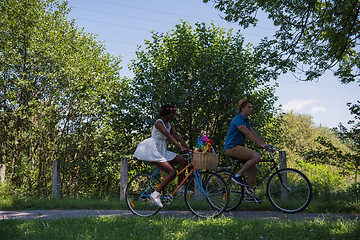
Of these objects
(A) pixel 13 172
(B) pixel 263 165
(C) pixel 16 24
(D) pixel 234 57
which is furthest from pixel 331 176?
(C) pixel 16 24

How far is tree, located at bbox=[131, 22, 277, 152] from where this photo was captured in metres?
10.4

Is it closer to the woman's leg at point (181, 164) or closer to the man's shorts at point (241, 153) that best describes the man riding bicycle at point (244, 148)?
the man's shorts at point (241, 153)

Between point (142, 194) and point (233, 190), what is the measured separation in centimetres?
174

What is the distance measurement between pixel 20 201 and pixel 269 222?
21.7ft

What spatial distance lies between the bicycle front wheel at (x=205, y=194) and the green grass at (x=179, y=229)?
Result: 0.71 metres

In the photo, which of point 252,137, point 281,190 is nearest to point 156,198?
point 252,137

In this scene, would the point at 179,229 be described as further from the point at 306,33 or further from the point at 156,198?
the point at 306,33

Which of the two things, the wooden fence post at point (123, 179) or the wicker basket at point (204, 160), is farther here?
the wooden fence post at point (123, 179)

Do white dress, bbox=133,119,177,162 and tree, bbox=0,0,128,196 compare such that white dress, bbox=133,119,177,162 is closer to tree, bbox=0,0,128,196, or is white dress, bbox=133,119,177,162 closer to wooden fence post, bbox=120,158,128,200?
wooden fence post, bbox=120,158,128,200

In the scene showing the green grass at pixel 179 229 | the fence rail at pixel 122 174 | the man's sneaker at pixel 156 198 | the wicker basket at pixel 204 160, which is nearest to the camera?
the green grass at pixel 179 229

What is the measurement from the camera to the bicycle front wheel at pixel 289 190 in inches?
229

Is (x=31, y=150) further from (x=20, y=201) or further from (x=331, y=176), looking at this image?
(x=331, y=176)

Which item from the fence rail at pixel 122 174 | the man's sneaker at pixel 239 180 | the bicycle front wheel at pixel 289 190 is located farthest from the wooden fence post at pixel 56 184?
the bicycle front wheel at pixel 289 190

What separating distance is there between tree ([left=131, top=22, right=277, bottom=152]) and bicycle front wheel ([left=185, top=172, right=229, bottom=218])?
4.52m
